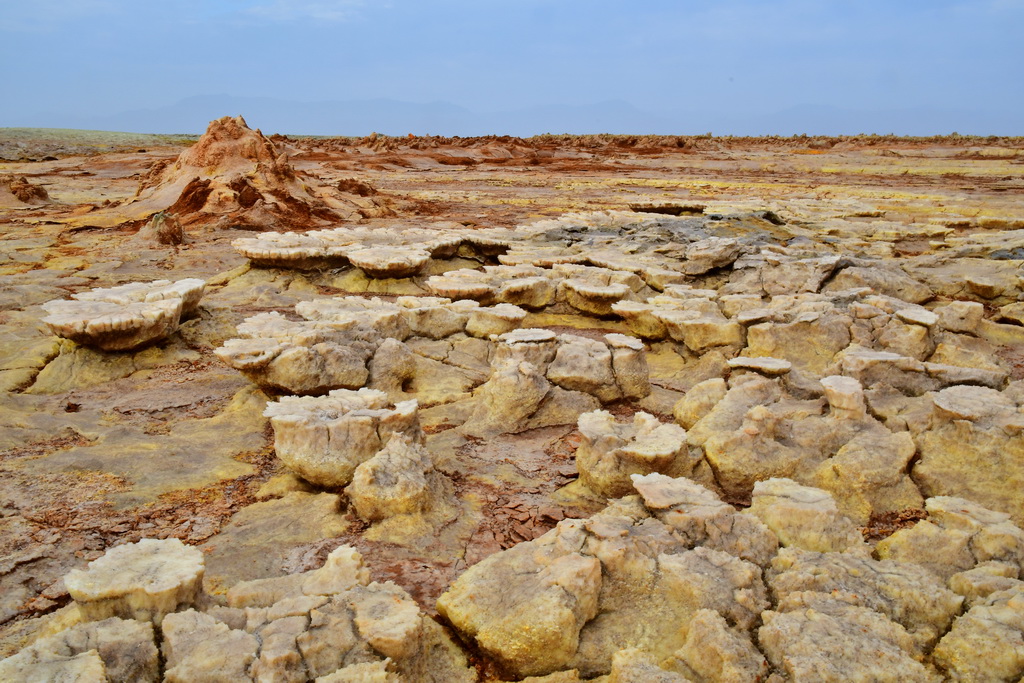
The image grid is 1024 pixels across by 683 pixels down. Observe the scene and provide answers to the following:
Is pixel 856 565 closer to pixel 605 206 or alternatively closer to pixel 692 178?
pixel 605 206

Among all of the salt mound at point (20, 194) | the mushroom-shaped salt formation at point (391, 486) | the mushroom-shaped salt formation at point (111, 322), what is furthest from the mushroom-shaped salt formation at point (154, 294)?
the salt mound at point (20, 194)

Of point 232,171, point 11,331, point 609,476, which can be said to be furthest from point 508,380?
point 232,171

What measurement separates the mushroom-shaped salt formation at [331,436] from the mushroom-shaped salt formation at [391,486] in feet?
0.50

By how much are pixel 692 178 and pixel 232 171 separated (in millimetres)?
11351

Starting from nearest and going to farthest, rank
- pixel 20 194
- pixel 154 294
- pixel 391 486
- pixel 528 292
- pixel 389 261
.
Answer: pixel 391 486
pixel 154 294
pixel 528 292
pixel 389 261
pixel 20 194

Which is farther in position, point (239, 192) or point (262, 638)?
point (239, 192)

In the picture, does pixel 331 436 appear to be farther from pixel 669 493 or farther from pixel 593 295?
pixel 593 295

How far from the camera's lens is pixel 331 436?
2781mm

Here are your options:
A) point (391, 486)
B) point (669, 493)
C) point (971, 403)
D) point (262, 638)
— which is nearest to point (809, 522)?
point (669, 493)

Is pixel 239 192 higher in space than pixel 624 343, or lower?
higher

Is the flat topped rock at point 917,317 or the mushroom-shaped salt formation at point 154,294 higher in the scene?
the flat topped rock at point 917,317

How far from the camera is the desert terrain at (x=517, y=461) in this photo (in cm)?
176

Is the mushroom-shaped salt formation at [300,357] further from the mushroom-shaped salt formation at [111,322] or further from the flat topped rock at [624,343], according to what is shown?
the flat topped rock at [624,343]

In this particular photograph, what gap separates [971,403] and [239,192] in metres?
8.60
